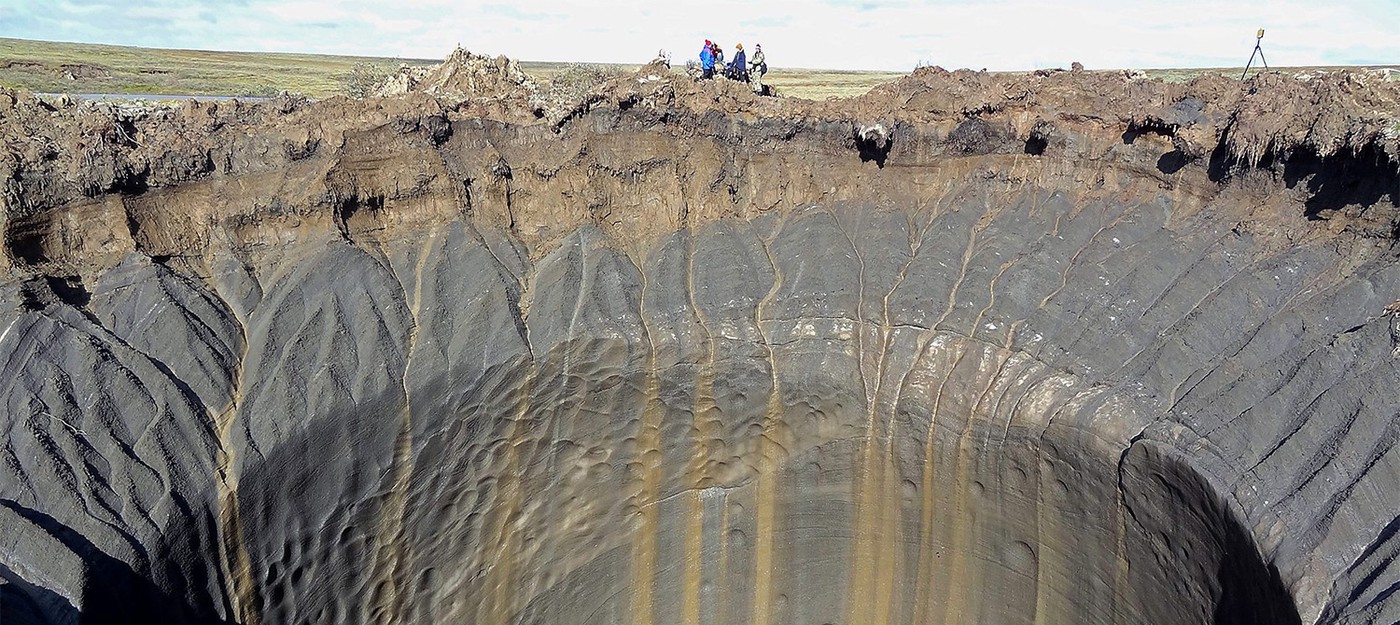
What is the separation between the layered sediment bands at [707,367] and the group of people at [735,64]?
11.3 ft

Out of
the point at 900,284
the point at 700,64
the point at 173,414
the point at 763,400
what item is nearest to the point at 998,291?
the point at 900,284

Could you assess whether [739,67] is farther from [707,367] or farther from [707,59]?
[707,367]

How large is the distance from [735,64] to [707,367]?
7.70m

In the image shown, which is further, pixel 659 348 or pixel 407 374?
pixel 659 348

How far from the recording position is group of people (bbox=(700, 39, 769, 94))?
1612 cm

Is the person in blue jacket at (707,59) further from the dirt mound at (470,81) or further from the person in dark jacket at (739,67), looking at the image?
the dirt mound at (470,81)

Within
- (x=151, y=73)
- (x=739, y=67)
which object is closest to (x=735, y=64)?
(x=739, y=67)

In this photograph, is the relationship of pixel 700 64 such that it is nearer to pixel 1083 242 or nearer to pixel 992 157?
pixel 992 157

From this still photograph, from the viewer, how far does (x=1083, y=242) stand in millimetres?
11773

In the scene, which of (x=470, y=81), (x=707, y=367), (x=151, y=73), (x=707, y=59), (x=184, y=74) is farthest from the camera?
(x=184, y=74)

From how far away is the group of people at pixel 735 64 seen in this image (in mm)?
16125

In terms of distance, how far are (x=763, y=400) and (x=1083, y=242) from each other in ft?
17.0

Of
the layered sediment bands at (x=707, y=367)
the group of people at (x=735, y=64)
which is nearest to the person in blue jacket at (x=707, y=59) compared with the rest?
the group of people at (x=735, y=64)

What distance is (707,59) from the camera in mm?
16125
